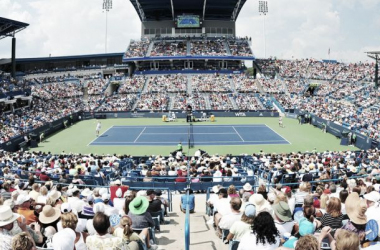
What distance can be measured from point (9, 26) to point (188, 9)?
41.3m

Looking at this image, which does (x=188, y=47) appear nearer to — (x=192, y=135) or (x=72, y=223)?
(x=192, y=135)

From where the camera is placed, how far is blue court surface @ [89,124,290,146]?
1499 inches

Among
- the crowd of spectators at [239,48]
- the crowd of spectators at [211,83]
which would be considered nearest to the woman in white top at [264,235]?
the crowd of spectators at [211,83]

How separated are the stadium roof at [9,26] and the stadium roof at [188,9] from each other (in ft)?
94.6

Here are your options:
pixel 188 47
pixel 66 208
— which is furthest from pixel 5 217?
pixel 188 47

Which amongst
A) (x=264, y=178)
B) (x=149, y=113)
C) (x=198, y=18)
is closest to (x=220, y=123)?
(x=149, y=113)

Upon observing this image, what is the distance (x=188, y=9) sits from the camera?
83688 millimetres

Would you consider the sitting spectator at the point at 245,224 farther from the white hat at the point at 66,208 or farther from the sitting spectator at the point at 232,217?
the white hat at the point at 66,208

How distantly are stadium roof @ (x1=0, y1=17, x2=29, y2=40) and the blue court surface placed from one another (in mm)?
21926

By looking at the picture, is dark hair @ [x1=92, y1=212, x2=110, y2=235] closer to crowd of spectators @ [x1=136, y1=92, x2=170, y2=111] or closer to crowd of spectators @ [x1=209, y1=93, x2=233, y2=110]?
crowd of spectators @ [x1=136, y1=92, x2=170, y2=111]

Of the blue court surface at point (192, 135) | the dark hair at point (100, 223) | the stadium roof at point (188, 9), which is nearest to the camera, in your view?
the dark hair at point (100, 223)

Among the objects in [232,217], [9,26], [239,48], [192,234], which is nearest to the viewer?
[232,217]

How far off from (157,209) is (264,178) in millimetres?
10425

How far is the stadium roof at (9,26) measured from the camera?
5211 centimetres
